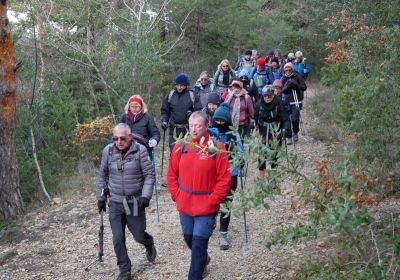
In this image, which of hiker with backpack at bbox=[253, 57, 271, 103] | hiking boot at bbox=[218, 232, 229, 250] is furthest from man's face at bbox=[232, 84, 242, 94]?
hiker with backpack at bbox=[253, 57, 271, 103]

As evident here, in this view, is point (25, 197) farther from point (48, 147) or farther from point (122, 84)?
point (122, 84)

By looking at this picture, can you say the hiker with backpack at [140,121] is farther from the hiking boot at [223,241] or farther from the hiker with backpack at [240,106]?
the hiking boot at [223,241]

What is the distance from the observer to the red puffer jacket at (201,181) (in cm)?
526

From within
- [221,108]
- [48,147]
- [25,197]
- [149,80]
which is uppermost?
[149,80]

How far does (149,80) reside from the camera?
14312mm

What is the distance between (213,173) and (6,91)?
6656 millimetres

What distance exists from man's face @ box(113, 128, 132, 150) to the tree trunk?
17.6 ft

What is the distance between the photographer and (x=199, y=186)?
532 cm

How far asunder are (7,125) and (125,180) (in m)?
5.52

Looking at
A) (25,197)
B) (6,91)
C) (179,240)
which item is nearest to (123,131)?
(179,240)

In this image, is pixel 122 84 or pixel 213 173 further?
pixel 122 84

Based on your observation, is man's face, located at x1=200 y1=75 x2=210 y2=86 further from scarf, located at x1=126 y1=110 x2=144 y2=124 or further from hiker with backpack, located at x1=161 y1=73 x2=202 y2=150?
scarf, located at x1=126 y1=110 x2=144 y2=124

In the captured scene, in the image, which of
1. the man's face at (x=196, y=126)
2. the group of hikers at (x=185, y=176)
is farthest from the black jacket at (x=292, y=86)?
the man's face at (x=196, y=126)

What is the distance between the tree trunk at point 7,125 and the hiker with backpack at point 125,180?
513 centimetres
